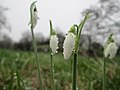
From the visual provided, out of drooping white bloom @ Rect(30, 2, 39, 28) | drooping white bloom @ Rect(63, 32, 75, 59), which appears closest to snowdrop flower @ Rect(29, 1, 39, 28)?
drooping white bloom @ Rect(30, 2, 39, 28)

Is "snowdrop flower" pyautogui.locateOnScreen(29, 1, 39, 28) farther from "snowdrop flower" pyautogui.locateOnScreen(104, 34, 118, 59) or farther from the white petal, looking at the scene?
"snowdrop flower" pyautogui.locateOnScreen(104, 34, 118, 59)

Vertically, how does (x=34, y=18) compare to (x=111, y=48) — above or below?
above

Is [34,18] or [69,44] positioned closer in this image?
[69,44]

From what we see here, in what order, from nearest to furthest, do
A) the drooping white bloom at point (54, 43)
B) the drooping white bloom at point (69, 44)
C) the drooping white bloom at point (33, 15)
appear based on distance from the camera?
1. the drooping white bloom at point (69, 44)
2. the drooping white bloom at point (54, 43)
3. the drooping white bloom at point (33, 15)

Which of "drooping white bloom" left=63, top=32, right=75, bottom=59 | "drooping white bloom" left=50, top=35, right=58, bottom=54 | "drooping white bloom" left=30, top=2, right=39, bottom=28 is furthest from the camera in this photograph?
"drooping white bloom" left=30, top=2, right=39, bottom=28

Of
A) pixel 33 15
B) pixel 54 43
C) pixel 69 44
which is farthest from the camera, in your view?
pixel 33 15

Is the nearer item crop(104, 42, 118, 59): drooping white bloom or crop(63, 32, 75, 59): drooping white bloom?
crop(63, 32, 75, 59): drooping white bloom

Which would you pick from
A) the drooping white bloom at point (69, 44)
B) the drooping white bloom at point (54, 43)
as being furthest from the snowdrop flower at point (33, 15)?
the drooping white bloom at point (69, 44)

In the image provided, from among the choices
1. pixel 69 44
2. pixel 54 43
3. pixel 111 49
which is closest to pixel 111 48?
pixel 111 49

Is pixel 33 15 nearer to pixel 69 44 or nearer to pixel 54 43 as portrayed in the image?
pixel 54 43

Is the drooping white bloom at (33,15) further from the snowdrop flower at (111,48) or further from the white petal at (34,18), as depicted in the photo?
the snowdrop flower at (111,48)

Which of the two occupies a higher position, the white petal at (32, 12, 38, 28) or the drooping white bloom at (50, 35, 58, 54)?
the white petal at (32, 12, 38, 28)

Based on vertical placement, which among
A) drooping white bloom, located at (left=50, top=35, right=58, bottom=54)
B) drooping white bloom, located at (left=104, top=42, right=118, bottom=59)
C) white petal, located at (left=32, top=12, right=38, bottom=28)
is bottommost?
drooping white bloom, located at (left=104, top=42, right=118, bottom=59)
